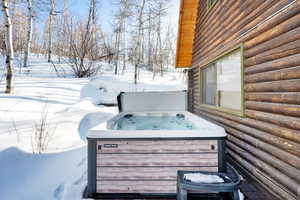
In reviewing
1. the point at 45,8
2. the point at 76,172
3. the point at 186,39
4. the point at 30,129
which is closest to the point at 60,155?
the point at 76,172

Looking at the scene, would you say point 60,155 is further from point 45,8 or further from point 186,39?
point 45,8

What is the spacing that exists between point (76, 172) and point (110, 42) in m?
15.6

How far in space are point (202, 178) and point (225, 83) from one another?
1.97 metres

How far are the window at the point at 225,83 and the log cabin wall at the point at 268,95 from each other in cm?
18

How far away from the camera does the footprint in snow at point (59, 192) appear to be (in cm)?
222

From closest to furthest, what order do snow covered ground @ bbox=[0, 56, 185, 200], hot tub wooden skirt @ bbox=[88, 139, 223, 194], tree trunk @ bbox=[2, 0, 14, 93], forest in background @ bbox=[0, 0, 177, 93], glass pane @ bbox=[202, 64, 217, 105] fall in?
hot tub wooden skirt @ bbox=[88, 139, 223, 194]
snow covered ground @ bbox=[0, 56, 185, 200]
glass pane @ bbox=[202, 64, 217, 105]
tree trunk @ bbox=[2, 0, 14, 93]
forest in background @ bbox=[0, 0, 177, 93]

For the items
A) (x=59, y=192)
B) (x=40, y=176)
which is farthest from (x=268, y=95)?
→ (x=40, y=176)

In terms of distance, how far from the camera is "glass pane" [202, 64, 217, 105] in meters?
3.95

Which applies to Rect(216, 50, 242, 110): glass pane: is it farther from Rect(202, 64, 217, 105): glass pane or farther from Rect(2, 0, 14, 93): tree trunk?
Rect(2, 0, 14, 93): tree trunk

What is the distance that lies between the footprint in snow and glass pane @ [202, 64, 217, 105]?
295 centimetres

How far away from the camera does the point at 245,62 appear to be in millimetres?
2531

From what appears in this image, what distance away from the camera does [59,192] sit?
232 centimetres

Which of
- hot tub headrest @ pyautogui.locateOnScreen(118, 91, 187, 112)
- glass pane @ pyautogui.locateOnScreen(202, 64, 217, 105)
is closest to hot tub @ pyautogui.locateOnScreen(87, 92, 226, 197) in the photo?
glass pane @ pyautogui.locateOnScreen(202, 64, 217, 105)

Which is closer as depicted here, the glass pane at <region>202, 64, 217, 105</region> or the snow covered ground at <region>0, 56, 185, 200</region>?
the snow covered ground at <region>0, 56, 185, 200</region>
